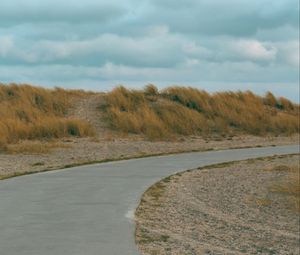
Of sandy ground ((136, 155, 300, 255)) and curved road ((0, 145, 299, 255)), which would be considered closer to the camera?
curved road ((0, 145, 299, 255))

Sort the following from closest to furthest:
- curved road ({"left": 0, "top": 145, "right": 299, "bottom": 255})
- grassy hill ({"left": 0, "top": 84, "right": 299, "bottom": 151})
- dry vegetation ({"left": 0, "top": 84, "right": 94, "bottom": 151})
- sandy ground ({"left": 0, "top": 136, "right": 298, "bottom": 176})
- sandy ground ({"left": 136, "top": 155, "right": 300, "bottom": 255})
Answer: curved road ({"left": 0, "top": 145, "right": 299, "bottom": 255})
sandy ground ({"left": 136, "top": 155, "right": 300, "bottom": 255})
sandy ground ({"left": 0, "top": 136, "right": 298, "bottom": 176})
dry vegetation ({"left": 0, "top": 84, "right": 94, "bottom": 151})
grassy hill ({"left": 0, "top": 84, "right": 299, "bottom": 151})

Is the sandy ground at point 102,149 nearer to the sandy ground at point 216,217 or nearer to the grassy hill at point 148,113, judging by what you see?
the grassy hill at point 148,113

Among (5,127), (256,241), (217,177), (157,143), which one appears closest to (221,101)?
(157,143)

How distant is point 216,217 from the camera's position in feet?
42.2

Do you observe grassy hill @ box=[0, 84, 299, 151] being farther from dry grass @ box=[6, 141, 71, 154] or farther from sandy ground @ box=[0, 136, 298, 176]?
dry grass @ box=[6, 141, 71, 154]

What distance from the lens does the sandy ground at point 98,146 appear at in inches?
835

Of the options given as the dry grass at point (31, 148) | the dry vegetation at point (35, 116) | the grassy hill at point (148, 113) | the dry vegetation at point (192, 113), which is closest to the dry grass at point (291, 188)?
the dry grass at point (31, 148)

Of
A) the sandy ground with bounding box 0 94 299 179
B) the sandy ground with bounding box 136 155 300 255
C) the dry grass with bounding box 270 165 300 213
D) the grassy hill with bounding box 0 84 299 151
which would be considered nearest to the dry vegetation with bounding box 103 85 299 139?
the grassy hill with bounding box 0 84 299 151

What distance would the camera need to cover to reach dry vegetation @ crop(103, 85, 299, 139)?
34.3 meters

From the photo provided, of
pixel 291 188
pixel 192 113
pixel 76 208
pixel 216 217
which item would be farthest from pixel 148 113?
pixel 76 208

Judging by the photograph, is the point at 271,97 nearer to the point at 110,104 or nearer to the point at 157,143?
the point at 110,104

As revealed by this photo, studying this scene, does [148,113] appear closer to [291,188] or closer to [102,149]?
[102,149]

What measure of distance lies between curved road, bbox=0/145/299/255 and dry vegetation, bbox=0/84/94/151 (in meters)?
8.37

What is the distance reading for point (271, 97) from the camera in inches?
1783
